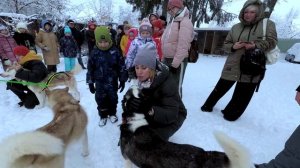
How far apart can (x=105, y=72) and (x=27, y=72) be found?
5.67ft

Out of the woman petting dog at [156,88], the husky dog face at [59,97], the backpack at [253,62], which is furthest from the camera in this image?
the backpack at [253,62]

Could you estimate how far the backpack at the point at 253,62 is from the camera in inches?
126

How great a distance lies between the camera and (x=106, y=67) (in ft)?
11.1

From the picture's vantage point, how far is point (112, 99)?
3680mm

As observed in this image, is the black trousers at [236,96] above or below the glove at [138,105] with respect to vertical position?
below

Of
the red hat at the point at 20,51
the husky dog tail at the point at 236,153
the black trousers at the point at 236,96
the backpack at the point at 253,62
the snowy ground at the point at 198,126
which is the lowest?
the snowy ground at the point at 198,126

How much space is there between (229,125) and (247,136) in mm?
344

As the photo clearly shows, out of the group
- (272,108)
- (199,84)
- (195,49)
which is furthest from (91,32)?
(272,108)

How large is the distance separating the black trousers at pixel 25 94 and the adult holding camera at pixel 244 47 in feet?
11.1

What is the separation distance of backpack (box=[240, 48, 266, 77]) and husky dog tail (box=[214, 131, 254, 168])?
193cm

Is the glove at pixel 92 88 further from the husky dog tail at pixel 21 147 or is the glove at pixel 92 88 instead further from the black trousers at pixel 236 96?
the black trousers at pixel 236 96

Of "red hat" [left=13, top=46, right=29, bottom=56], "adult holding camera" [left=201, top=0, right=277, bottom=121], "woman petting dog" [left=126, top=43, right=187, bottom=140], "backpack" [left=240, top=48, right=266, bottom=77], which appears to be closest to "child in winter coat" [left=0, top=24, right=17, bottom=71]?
"red hat" [left=13, top=46, right=29, bottom=56]

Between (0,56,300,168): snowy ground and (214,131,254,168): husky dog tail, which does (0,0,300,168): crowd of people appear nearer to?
(0,56,300,168): snowy ground

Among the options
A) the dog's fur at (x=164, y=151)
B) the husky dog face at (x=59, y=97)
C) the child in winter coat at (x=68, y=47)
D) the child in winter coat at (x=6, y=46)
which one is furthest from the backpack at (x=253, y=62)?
the child in winter coat at (x=6, y=46)
